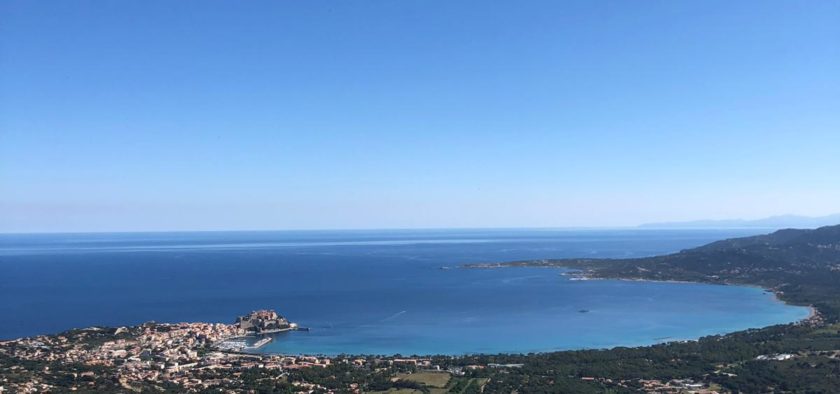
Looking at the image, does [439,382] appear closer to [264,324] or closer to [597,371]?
[597,371]

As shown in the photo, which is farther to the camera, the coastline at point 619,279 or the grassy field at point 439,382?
the coastline at point 619,279

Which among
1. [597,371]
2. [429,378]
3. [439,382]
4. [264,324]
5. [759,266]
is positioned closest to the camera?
[439,382]

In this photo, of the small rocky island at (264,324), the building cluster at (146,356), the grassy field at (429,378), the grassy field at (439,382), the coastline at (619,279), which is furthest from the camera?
the coastline at (619,279)

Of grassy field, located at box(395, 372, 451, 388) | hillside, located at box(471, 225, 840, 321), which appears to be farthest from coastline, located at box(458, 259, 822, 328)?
grassy field, located at box(395, 372, 451, 388)

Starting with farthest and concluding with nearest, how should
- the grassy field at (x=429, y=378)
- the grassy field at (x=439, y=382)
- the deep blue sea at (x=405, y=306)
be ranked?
the deep blue sea at (x=405, y=306) < the grassy field at (x=429, y=378) < the grassy field at (x=439, y=382)

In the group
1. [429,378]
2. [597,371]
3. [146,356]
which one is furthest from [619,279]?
[146,356]

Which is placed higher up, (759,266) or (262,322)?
(759,266)

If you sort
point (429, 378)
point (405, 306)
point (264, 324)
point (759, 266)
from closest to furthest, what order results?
1. point (429, 378)
2. point (264, 324)
3. point (405, 306)
4. point (759, 266)

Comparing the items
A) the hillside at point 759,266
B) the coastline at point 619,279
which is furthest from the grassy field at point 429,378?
the hillside at point 759,266

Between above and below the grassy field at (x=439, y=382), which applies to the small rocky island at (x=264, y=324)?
above

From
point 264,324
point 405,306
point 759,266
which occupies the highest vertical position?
point 759,266

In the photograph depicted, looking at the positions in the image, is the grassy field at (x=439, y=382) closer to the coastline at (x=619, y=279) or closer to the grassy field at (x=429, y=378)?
the grassy field at (x=429, y=378)

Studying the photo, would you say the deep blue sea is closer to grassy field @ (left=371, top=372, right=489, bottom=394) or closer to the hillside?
the hillside
